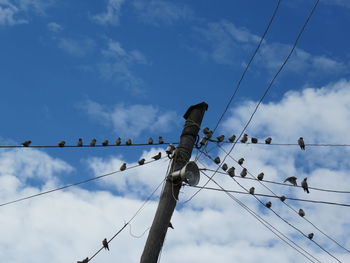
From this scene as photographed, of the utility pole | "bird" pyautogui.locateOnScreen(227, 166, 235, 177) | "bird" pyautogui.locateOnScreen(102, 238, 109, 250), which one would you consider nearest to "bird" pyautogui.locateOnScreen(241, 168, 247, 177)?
"bird" pyautogui.locateOnScreen(227, 166, 235, 177)

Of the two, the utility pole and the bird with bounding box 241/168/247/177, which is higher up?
the bird with bounding box 241/168/247/177

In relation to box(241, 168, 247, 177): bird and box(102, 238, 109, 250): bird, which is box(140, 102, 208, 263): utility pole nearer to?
box(102, 238, 109, 250): bird

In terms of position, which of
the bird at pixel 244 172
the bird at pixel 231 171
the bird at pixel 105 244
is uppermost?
the bird at pixel 244 172

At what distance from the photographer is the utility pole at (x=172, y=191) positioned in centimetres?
720

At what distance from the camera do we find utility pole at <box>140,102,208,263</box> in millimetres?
7195

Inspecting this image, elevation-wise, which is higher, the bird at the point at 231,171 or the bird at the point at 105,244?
the bird at the point at 231,171

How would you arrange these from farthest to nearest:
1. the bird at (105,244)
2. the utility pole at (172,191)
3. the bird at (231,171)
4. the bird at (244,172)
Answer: the bird at (244,172) → the bird at (231,171) → the bird at (105,244) → the utility pole at (172,191)

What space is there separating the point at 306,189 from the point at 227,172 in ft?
5.69

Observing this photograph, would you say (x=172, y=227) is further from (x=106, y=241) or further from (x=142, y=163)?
(x=142, y=163)

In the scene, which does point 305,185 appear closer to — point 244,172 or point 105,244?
point 244,172

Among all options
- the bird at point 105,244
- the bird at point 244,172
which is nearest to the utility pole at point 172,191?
the bird at point 105,244

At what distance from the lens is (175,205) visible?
304 inches

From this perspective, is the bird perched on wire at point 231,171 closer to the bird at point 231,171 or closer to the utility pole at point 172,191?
the bird at point 231,171

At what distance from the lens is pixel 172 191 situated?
778cm
